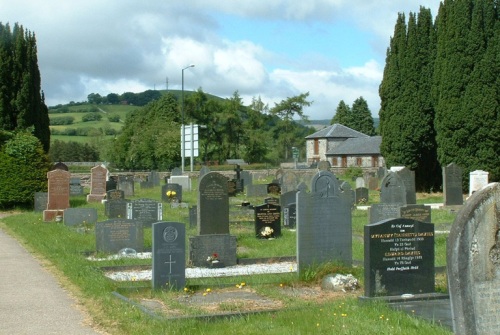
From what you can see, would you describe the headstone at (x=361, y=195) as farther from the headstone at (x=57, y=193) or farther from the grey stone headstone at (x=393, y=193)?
the headstone at (x=57, y=193)

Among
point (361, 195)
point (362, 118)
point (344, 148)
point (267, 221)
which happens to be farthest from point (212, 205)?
point (362, 118)

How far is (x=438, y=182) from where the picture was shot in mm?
37469

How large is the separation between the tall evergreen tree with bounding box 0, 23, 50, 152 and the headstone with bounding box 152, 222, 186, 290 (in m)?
24.3

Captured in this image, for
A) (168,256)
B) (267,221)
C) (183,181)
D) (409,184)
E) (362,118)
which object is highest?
(362,118)

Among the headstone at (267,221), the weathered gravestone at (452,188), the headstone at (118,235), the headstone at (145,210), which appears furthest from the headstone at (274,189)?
the headstone at (118,235)

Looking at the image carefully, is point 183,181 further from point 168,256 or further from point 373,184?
point 168,256

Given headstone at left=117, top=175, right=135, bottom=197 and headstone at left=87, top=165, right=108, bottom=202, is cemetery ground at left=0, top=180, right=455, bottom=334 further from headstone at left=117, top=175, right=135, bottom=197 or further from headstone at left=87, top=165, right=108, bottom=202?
headstone at left=117, top=175, right=135, bottom=197

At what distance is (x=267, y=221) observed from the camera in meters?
18.7

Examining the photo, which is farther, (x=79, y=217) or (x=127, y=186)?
(x=127, y=186)

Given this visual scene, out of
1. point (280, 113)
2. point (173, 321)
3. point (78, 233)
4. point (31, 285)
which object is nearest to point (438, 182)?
point (78, 233)

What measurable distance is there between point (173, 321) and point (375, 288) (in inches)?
109

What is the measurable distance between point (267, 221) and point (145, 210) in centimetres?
377

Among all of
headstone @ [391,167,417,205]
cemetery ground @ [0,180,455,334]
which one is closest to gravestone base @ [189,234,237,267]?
cemetery ground @ [0,180,455,334]

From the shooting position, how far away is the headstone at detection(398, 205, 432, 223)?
17688mm
